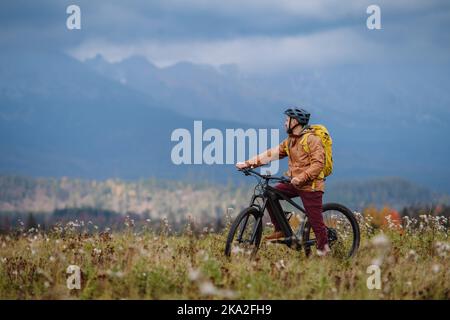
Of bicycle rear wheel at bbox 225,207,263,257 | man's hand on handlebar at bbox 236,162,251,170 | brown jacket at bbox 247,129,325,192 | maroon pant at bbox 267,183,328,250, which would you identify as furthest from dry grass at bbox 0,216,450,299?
man's hand on handlebar at bbox 236,162,251,170

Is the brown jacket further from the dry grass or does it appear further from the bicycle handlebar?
the dry grass

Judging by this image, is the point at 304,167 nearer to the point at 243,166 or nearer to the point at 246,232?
the point at 243,166

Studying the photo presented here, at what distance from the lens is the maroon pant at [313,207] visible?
10.1 m

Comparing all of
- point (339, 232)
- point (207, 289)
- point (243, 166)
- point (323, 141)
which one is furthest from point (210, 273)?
point (339, 232)

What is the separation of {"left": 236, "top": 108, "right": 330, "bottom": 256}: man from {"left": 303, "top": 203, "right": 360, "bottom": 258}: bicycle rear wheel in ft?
1.03

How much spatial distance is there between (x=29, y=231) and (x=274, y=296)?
666 cm

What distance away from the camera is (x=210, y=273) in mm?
8305

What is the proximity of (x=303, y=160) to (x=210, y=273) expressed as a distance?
2615mm

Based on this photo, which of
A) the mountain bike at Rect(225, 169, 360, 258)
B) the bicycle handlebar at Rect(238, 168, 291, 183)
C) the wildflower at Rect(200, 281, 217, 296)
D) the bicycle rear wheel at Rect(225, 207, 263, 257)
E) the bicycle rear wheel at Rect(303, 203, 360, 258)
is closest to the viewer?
the wildflower at Rect(200, 281, 217, 296)

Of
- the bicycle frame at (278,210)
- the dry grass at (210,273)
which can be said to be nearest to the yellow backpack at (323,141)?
the bicycle frame at (278,210)

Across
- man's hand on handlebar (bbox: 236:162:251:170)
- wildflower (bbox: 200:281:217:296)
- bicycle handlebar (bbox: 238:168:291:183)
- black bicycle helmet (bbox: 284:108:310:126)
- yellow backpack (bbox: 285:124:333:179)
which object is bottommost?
wildflower (bbox: 200:281:217:296)

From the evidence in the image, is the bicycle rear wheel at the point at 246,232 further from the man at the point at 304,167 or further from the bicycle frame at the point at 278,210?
the man at the point at 304,167

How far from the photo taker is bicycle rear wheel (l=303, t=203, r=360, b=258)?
10.5 meters
